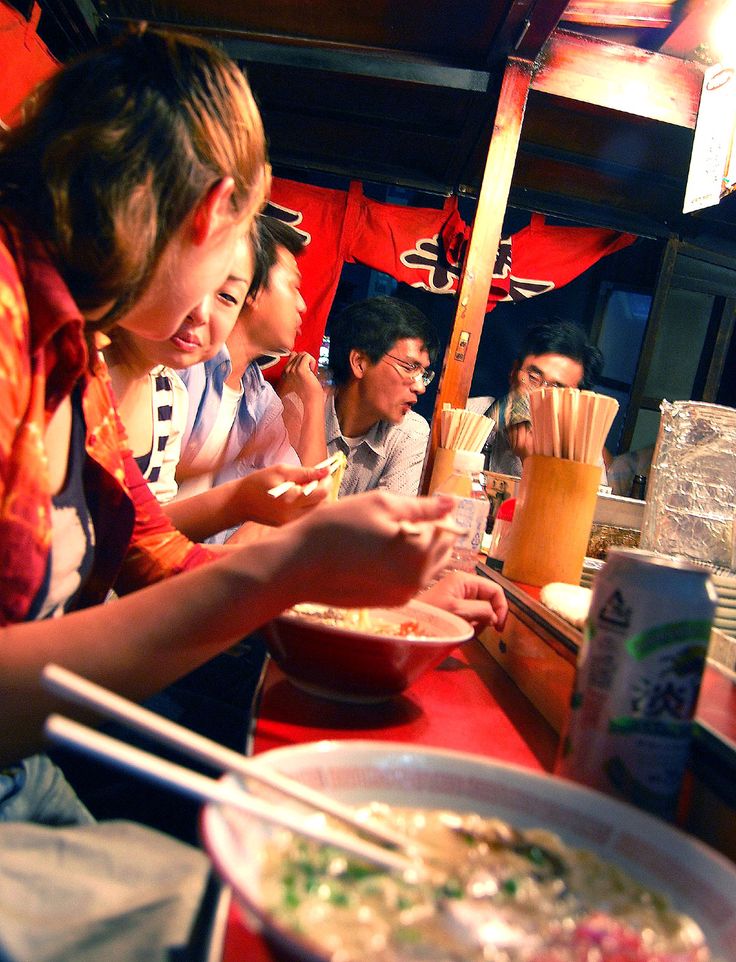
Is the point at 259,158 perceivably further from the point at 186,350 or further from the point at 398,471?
the point at 398,471

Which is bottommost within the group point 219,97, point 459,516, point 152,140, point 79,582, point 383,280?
point 79,582

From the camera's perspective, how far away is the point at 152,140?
52.4 inches

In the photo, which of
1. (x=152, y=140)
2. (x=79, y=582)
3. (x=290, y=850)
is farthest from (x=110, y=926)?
(x=152, y=140)

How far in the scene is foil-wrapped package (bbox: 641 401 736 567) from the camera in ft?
7.69

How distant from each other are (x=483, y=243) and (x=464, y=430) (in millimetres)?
1689

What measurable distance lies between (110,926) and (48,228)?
1.14 meters

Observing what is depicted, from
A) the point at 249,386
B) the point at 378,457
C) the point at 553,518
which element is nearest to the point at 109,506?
the point at 553,518

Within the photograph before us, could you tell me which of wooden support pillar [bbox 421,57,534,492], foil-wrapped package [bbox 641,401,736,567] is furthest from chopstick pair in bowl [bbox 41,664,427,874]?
wooden support pillar [bbox 421,57,534,492]

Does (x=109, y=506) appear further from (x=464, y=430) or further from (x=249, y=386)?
(x=249, y=386)

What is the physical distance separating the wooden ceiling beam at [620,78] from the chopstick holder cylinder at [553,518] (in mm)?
2910

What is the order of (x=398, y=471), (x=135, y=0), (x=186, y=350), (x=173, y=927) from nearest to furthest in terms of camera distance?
(x=173, y=927) → (x=186, y=350) → (x=135, y=0) → (x=398, y=471)

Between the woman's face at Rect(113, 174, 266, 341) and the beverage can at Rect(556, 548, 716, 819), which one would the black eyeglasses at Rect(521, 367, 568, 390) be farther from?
the beverage can at Rect(556, 548, 716, 819)

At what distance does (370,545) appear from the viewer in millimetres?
1033

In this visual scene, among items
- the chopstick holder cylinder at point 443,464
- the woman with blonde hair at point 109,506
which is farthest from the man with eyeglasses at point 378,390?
the woman with blonde hair at point 109,506
